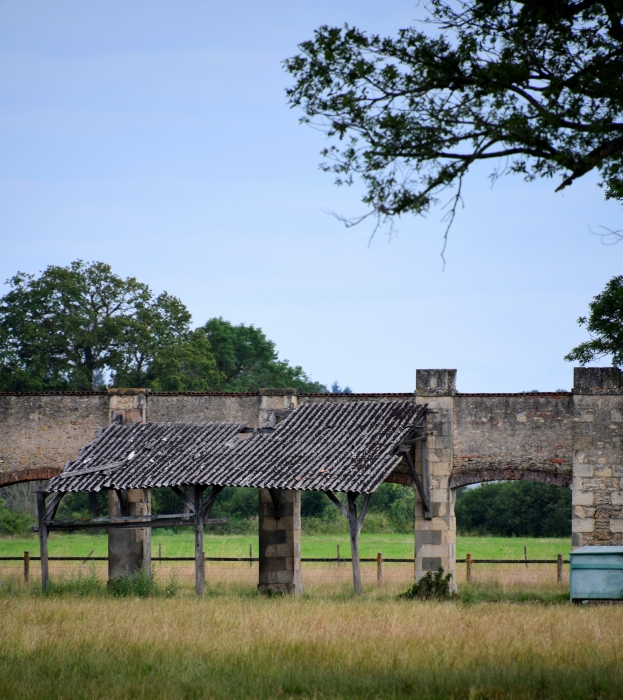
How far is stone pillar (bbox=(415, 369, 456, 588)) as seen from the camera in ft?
69.1

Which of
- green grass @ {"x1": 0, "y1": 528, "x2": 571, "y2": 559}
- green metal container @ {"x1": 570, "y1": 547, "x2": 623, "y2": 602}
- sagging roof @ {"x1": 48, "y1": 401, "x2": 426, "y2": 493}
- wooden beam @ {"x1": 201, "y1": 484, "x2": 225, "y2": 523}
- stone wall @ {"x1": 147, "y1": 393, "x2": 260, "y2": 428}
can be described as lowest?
green grass @ {"x1": 0, "y1": 528, "x2": 571, "y2": 559}

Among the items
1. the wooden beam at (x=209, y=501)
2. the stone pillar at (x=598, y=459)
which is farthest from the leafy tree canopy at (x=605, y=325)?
the wooden beam at (x=209, y=501)

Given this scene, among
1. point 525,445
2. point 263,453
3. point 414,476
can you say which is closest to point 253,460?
point 263,453

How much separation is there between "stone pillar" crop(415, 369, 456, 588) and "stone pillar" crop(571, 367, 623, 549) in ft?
8.18

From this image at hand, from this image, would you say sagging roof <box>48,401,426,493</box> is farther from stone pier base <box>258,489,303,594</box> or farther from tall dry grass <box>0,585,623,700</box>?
tall dry grass <box>0,585,623,700</box>

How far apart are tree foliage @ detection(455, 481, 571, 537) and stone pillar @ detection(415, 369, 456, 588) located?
2089cm

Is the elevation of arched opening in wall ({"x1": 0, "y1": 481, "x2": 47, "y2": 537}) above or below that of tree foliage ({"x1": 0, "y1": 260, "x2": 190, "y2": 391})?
below

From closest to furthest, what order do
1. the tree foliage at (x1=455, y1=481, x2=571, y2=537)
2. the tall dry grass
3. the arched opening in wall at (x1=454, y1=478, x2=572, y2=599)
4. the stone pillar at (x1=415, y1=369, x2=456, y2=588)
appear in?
the tall dry grass < the stone pillar at (x1=415, y1=369, x2=456, y2=588) < the arched opening in wall at (x1=454, y1=478, x2=572, y2=599) < the tree foliage at (x1=455, y1=481, x2=571, y2=537)

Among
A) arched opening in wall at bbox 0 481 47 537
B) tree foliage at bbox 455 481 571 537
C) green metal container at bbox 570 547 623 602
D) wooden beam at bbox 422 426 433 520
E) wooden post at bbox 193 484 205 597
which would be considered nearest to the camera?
green metal container at bbox 570 547 623 602

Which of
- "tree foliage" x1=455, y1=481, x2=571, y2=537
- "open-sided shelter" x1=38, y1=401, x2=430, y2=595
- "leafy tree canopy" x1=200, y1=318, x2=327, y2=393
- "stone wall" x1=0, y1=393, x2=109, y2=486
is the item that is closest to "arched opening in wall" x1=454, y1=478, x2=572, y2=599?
"tree foliage" x1=455, y1=481, x2=571, y2=537

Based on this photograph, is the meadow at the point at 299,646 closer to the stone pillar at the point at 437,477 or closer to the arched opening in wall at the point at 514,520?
the stone pillar at the point at 437,477

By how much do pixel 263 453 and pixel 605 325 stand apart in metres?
9.14

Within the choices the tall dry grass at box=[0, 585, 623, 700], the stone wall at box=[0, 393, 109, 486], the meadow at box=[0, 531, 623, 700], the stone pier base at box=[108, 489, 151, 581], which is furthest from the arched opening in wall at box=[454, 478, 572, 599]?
the tall dry grass at box=[0, 585, 623, 700]

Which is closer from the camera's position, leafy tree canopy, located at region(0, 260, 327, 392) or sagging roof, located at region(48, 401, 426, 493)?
sagging roof, located at region(48, 401, 426, 493)
